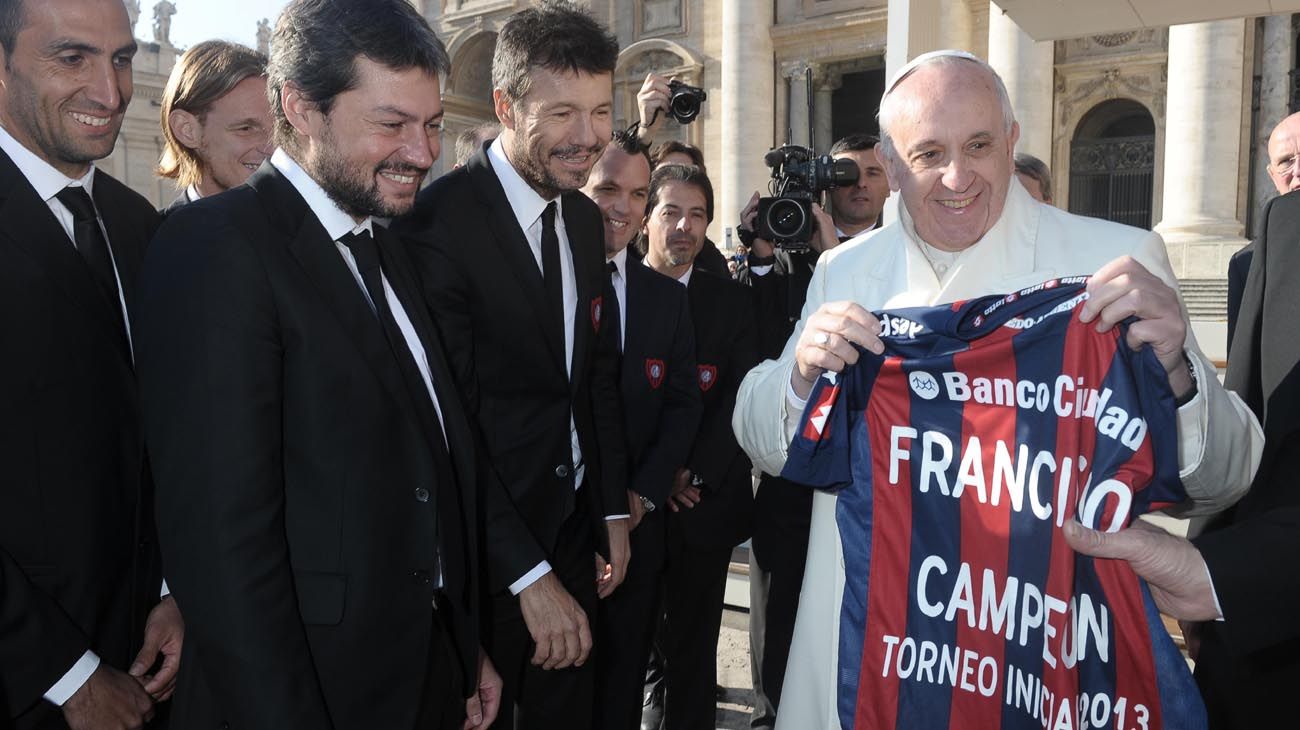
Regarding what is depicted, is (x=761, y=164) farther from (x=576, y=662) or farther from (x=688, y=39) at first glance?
(x=576, y=662)

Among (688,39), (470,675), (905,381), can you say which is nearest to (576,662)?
(470,675)

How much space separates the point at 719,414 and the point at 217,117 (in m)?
1.99

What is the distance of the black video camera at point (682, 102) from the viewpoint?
4406 mm

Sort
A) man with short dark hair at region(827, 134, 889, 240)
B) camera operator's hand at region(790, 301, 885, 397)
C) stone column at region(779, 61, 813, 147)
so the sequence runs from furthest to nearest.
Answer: stone column at region(779, 61, 813, 147)
man with short dark hair at region(827, 134, 889, 240)
camera operator's hand at region(790, 301, 885, 397)

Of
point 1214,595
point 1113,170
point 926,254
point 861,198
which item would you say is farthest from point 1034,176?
point 1113,170

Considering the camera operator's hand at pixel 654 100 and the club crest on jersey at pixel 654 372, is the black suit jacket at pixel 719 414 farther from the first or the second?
the camera operator's hand at pixel 654 100

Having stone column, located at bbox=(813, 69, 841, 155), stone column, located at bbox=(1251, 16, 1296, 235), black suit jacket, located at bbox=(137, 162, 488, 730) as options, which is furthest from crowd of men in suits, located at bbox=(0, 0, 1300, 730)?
stone column, located at bbox=(813, 69, 841, 155)

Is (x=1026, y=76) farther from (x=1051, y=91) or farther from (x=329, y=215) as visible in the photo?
(x=329, y=215)

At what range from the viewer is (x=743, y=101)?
20000 mm

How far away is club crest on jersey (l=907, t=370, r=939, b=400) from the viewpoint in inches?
77.9

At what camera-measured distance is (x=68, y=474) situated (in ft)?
5.95

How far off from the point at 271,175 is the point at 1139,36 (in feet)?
62.6

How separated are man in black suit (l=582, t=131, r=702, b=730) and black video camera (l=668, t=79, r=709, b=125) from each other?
878 mm

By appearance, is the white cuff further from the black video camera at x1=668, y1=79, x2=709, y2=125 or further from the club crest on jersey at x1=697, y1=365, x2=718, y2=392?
the black video camera at x1=668, y1=79, x2=709, y2=125
